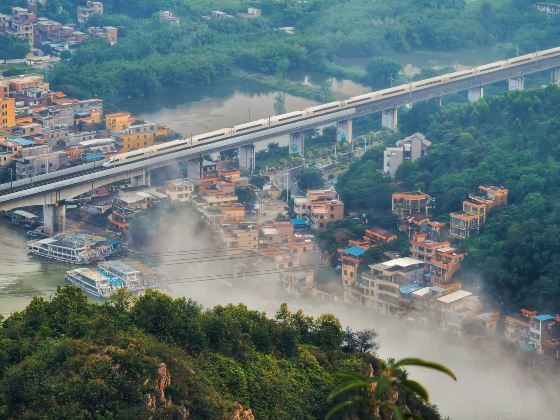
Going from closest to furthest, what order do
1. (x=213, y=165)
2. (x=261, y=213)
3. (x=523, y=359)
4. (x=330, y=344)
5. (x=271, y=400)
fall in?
1. (x=271, y=400)
2. (x=330, y=344)
3. (x=523, y=359)
4. (x=261, y=213)
5. (x=213, y=165)

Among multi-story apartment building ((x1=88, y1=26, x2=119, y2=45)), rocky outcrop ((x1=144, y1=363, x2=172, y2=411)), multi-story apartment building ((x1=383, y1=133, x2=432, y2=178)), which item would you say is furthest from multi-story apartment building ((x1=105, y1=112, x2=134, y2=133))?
rocky outcrop ((x1=144, y1=363, x2=172, y2=411))

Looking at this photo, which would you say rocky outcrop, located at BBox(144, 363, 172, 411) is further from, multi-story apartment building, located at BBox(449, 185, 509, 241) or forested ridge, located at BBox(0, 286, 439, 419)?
multi-story apartment building, located at BBox(449, 185, 509, 241)

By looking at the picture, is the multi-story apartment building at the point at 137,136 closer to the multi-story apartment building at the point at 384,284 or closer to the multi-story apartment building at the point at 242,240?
the multi-story apartment building at the point at 242,240

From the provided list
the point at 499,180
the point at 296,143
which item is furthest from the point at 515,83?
the point at 499,180

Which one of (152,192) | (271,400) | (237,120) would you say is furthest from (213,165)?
A: (271,400)

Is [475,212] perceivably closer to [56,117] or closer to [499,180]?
[499,180]

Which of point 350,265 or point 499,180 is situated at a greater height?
point 499,180

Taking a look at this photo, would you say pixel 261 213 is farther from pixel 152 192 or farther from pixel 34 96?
pixel 34 96
